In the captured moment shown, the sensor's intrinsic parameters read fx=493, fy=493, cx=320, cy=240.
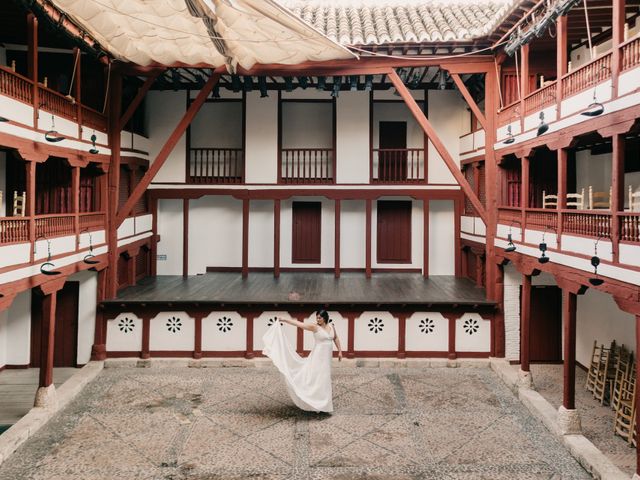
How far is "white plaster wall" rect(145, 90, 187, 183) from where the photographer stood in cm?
1688

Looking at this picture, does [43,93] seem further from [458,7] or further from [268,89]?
[458,7]

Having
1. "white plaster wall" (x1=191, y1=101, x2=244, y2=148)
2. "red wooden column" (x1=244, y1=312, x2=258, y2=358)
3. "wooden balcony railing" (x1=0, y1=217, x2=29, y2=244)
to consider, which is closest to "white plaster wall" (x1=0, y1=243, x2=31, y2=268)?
"wooden balcony railing" (x1=0, y1=217, x2=29, y2=244)

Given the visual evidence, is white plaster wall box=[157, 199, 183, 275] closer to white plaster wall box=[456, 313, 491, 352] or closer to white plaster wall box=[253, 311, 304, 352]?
white plaster wall box=[253, 311, 304, 352]

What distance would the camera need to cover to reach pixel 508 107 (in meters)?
12.4

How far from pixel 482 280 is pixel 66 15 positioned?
12651mm

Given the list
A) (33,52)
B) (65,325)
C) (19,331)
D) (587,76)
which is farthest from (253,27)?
(19,331)

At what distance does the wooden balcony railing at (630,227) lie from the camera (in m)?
7.11

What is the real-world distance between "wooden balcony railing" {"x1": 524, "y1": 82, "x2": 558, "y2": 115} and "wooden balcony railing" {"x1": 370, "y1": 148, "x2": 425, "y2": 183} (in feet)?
19.0

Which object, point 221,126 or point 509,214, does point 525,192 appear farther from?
point 221,126

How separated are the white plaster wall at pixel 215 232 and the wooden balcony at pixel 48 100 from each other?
538 cm

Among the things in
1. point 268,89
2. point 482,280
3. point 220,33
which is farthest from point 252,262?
point 220,33

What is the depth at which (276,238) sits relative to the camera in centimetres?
1717

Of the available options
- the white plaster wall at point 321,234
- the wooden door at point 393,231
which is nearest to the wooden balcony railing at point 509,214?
the wooden door at point 393,231

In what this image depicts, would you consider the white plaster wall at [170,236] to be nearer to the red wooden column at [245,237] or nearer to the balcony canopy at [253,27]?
the red wooden column at [245,237]
